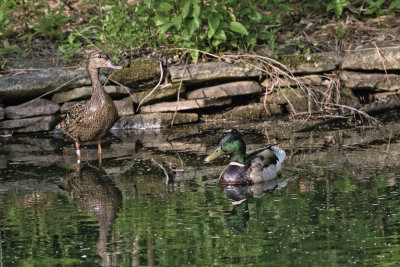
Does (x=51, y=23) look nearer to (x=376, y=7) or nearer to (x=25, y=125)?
(x=25, y=125)

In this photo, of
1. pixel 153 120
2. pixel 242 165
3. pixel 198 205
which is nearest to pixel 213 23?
pixel 153 120

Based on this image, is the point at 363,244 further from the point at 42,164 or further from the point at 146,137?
the point at 146,137

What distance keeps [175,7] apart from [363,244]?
6.46 meters

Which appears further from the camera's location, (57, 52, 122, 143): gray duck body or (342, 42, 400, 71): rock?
(342, 42, 400, 71): rock

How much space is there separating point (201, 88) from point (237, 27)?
46.1 inches

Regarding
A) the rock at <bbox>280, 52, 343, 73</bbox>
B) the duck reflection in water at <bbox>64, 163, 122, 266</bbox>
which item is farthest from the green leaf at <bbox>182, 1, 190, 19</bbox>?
the duck reflection in water at <bbox>64, 163, 122, 266</bbox>

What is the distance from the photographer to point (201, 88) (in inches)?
441

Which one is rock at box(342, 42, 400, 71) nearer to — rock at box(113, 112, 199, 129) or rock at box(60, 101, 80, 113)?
rock at box(113, 112, 199, 129)

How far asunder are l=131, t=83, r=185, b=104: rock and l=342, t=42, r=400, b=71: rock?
2.64 metres

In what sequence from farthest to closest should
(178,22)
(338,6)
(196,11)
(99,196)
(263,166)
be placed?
(338,6), (178,22), (196,11), (263,166), (99,196)

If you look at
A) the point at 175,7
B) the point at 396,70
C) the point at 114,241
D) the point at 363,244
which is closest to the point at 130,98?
the point at 175,7

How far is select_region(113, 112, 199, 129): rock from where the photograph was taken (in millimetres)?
11000

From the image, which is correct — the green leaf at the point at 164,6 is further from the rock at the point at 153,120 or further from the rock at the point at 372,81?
the rock at the point at 372,81

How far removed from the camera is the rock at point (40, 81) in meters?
10.9
